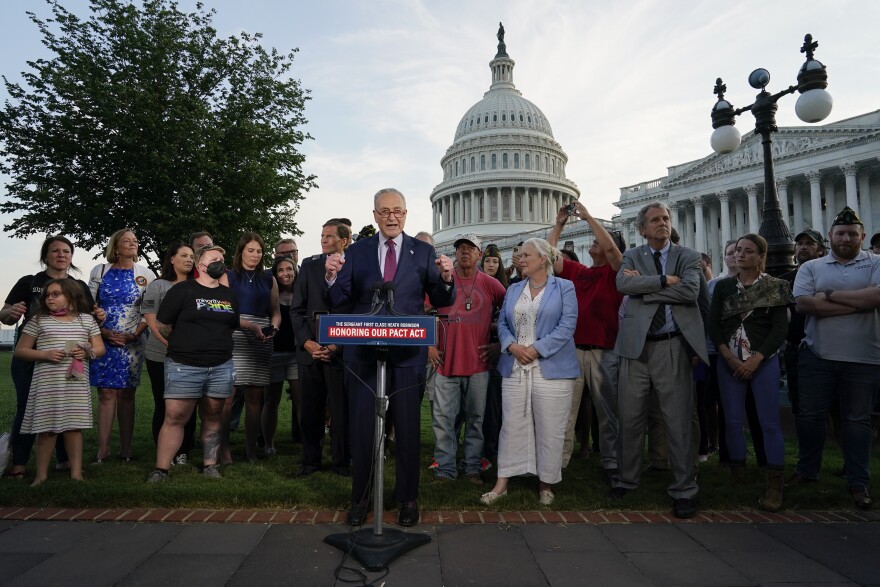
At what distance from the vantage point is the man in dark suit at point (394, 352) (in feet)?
14.1

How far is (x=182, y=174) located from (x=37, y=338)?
17057 mm

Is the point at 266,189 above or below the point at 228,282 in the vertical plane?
above

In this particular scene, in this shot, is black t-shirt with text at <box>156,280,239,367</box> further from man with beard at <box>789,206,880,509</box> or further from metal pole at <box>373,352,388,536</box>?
man with beard at <box>789,206,880,509</box>

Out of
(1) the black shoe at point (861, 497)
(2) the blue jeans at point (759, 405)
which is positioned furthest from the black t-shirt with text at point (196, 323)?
(1) the black shoe at point (861, 497)

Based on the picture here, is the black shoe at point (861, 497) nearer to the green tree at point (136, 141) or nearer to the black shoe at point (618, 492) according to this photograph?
the black shoe at point (618, 492)

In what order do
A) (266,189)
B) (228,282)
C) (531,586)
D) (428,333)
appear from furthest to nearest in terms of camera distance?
(266,189), (228,282), (428,333), (531,586)

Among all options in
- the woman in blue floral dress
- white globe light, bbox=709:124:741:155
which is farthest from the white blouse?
white globe light, bbox=709:124:741:155

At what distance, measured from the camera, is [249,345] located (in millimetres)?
6570

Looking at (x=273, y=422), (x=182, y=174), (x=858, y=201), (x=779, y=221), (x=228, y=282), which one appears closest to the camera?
(x=228, y=282)

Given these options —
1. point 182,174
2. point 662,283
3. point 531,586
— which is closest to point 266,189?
point 182,174

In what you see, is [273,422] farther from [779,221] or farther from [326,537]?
[779,221]

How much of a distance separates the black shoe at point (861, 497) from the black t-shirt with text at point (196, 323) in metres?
5.73

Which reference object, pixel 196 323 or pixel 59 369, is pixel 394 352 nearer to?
pixel 196 323

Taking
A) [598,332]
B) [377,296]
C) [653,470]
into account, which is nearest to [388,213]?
[377,296]
